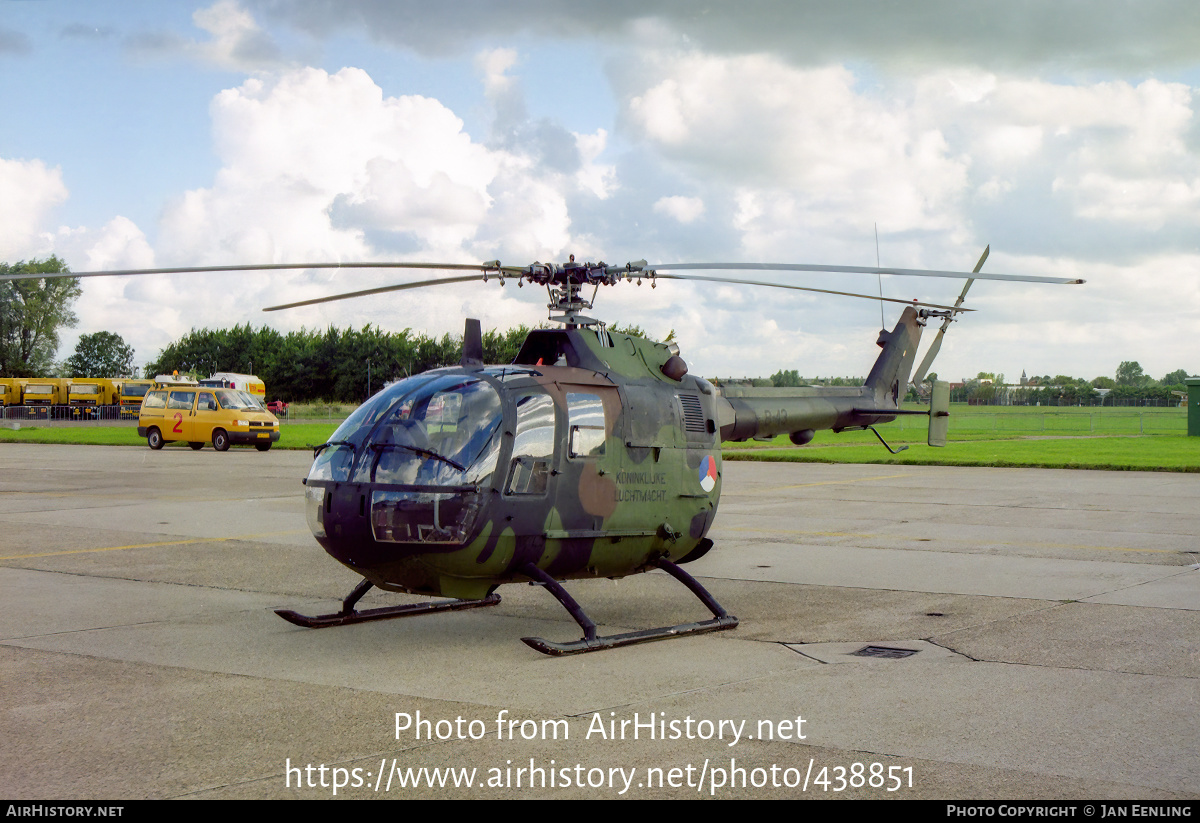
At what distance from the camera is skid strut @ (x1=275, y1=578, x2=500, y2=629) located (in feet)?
27.2

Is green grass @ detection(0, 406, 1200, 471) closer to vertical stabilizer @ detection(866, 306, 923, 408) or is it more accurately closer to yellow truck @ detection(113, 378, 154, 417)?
vertical stabilizer @ detection(866, 306, 923, 408)

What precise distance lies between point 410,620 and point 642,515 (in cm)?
214

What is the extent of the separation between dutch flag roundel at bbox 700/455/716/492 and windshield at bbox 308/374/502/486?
2.23 metres

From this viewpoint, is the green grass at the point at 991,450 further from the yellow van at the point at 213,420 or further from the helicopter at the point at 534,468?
the helicopter at the point at 534,468

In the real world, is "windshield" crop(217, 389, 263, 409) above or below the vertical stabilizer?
below

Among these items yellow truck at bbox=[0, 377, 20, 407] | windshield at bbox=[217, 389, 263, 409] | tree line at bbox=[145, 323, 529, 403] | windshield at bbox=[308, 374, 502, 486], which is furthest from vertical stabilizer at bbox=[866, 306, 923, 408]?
yellow truck at bbox=[0, 377, 20, 407]

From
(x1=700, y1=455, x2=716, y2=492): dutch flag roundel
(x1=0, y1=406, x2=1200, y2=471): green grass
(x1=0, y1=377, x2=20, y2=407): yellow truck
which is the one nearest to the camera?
(x1=700, y1=455, x2=716, y2=492): dutch flag roundel

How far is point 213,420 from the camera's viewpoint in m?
33.3

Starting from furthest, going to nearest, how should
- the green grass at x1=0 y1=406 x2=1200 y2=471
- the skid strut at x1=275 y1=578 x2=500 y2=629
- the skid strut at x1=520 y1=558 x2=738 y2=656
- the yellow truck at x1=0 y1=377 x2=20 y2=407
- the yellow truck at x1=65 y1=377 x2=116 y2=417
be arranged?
→ the yellow truck at x1=0 y1=377 x2=20 y2=407 < the yellow truck at x1=65 y1=377 x2=116 y2=417 < the green grass at x1=0 y1=406 x2=1200 y2=471 < the skid strut at x1=275 y1=578 x2=500 y2=629 < the skid strut at x1=520 y1=558 x2=738 y2=656

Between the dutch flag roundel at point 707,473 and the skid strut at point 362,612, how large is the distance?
6.66 ft

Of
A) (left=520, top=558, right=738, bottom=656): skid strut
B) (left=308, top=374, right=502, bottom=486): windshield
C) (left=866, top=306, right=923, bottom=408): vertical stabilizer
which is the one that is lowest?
(left=520, top=558, right=738, bottom=656): skid strut

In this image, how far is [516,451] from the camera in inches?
294

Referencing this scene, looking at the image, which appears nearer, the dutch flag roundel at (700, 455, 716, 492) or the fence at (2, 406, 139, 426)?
the dutch flag roundel at (700, 455, 716, 492)

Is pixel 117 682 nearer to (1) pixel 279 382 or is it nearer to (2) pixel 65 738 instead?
(2) pixel 65 738
